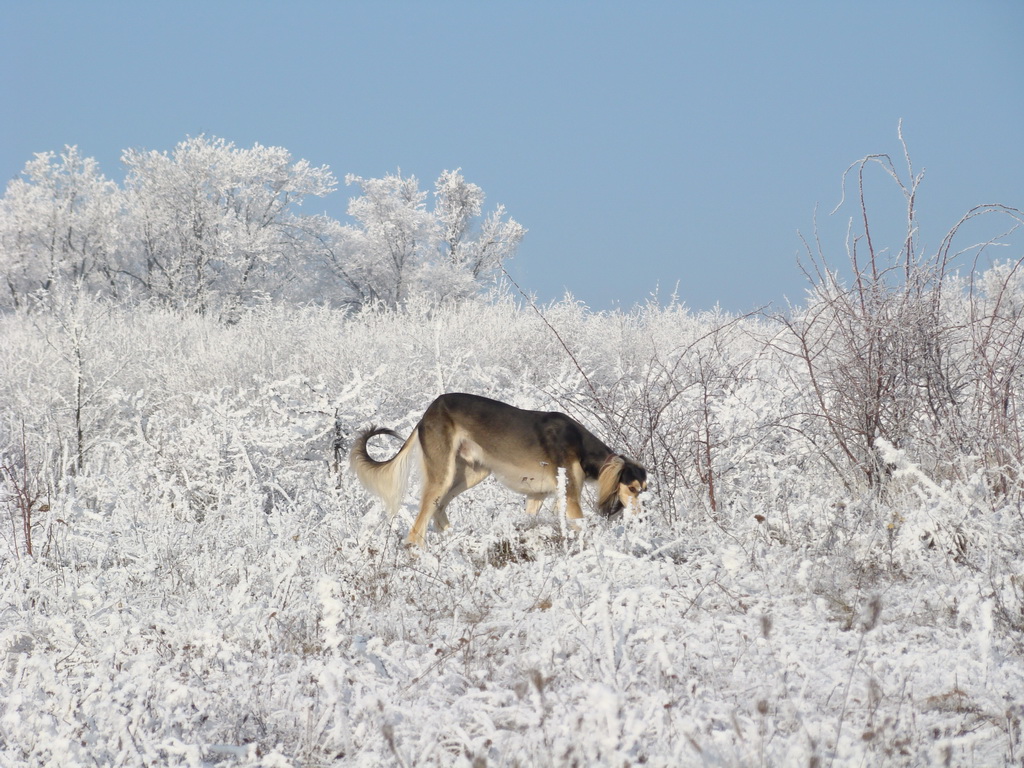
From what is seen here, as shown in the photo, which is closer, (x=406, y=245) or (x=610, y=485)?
(x=610, y=485)

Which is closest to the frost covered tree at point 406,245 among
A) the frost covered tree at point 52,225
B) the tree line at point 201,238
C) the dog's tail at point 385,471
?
the tree line at point 201,238

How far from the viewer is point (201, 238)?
105 ft

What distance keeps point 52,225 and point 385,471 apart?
3111 cm

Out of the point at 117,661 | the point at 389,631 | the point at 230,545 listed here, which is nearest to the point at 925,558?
the point at 389,631

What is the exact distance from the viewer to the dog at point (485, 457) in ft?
18.1

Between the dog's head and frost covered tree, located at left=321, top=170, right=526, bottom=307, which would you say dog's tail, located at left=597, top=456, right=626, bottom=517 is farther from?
frost covered tree, located at left=321, top=170, right=526, bottom=307

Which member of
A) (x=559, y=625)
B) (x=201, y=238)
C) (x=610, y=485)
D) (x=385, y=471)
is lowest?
(x=559, y=625)

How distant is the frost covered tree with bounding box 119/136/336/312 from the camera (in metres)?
32.0

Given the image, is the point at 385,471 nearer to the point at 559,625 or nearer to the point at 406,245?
the point at 559,625

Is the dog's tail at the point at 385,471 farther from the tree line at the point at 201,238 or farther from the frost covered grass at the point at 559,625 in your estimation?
the tree line at the point at 201,238

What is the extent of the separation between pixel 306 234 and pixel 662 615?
118ft

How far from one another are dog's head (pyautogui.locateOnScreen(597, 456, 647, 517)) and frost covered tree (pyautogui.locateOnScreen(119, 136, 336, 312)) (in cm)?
2770

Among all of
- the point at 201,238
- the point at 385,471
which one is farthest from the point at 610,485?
the point at 201,238

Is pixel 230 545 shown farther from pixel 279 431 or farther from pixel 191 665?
pixel 279 431
